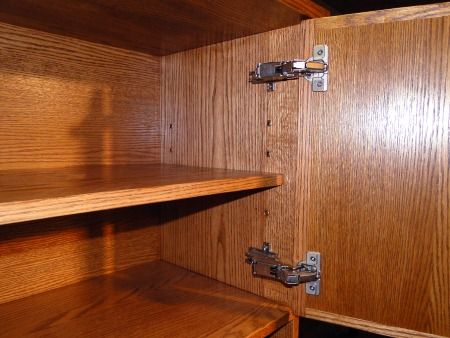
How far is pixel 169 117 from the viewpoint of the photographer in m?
1.05

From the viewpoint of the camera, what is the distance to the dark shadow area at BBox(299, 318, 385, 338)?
68.7 inches

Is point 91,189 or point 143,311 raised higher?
point 91,189

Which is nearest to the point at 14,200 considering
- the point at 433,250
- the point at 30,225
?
the point at 30,225

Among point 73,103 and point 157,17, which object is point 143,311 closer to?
point 73,103

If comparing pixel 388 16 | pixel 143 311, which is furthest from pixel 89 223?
pixel 388 16

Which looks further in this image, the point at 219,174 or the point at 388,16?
the point at 219,174

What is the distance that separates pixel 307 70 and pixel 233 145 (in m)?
0.25

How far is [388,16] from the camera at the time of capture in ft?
2.16

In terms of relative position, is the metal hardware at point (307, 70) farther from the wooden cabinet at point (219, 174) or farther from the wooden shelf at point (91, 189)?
the wooden shelf at point (91, 189)

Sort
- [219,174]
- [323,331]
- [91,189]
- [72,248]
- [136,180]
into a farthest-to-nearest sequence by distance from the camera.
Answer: [323,331]
[72,248]
[219,174]
[136,180]
[91,189]

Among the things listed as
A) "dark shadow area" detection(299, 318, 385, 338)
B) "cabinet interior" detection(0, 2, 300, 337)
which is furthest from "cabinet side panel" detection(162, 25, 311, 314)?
"dark shadow area" detection(299, 318, 385, 338)

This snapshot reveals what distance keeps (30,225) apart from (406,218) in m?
0.75

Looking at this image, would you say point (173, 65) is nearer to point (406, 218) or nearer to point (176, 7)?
point (176, 7)

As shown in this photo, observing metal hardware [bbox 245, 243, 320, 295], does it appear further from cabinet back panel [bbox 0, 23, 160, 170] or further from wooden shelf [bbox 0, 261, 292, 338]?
cabinet back panel [bbox 0, 23, 160, 170]
